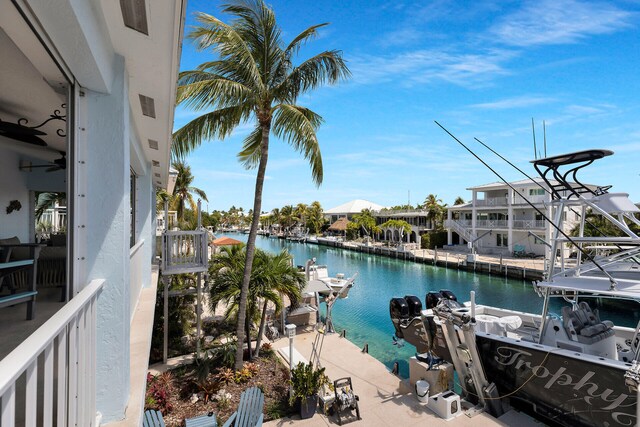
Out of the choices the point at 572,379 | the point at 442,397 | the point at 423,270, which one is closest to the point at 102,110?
the point at 442,397

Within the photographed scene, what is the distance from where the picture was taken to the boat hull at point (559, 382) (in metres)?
6.52

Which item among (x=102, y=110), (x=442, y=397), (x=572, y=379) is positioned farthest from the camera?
(x=442, y=397)

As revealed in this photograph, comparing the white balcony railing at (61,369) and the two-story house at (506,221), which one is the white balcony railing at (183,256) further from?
the two-story house at (506,221)

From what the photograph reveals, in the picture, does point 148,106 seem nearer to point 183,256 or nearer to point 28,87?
point 28,87

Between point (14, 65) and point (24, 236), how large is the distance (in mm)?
4058

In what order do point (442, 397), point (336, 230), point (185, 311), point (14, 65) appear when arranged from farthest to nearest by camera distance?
point (336, 230) < point (185, 311) < point (442, 397) < point (14, 65)

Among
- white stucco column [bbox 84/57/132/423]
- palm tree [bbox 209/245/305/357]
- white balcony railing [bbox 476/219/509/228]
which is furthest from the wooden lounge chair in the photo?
white balcony railing [bbox 476/219/509/228]

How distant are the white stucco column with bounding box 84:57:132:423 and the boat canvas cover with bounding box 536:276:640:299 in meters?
8.22

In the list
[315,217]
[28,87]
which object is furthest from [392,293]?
[315,217]

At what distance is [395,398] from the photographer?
878cm

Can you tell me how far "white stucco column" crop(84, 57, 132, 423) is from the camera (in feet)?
9.30

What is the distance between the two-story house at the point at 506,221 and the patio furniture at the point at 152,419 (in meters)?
36.8

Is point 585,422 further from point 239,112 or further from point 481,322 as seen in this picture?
point 239,112

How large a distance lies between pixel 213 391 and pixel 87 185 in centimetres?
718
